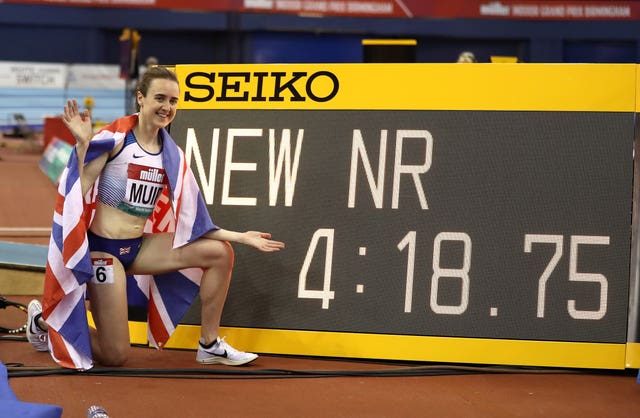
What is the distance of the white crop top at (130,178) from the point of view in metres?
4.83

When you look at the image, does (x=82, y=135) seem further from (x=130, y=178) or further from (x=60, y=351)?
(x=60, y=351)

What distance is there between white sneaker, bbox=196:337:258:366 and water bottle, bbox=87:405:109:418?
1.15 m

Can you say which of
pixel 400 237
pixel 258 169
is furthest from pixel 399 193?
pixel 258 169

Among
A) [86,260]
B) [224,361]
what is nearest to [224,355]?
[224,361]

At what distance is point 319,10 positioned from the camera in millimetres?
18328

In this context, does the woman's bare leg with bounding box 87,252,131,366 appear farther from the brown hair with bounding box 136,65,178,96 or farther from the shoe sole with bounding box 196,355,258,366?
the brown hair with bounding box 136,65,178,96

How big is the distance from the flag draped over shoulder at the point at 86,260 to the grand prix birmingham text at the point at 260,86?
0.47 m

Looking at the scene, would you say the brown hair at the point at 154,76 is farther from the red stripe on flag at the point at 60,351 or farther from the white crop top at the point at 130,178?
the red stripe on flag at the point at 60,351

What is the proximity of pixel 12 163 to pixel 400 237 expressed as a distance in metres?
14.7

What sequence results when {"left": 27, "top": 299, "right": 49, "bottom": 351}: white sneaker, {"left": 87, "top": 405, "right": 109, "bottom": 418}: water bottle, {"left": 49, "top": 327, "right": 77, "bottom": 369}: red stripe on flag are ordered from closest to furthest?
1. {"left": 87, "top": 405, "right": 109, "bottom": 418}: water bottle
2. {"left": 49, "top": 327, "right": 77, "bottom": 369}: red stripe on flag
3. {"left": 27, "top": 299, "right": 49, "bottom": 351}: white sneaker

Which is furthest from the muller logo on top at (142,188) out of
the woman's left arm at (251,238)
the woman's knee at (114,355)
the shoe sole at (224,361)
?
the shoe sole at (224,361)

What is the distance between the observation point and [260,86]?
530cm

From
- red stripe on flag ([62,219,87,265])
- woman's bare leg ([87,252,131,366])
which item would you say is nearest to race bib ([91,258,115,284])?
woman's bare leg ([87,252,131,366])

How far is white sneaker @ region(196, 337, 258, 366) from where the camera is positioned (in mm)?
4914
